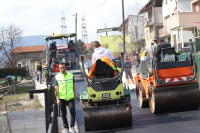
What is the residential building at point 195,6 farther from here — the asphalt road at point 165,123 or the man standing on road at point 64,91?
A: the man standing on road at point 64,91

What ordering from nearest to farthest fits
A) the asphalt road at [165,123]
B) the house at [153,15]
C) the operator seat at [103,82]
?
the asphalt road at [165,123] → the operator seat at [103,82] → the house at [153,15]

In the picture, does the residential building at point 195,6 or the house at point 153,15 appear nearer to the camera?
the residential building at point 195,6

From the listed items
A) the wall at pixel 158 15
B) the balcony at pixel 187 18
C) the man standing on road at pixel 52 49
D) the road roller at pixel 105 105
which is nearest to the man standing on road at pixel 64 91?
the road roller at pixel 105 105

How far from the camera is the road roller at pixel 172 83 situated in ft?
24.4

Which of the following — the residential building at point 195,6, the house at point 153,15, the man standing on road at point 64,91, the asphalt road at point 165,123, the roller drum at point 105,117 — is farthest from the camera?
the house at point 153,15

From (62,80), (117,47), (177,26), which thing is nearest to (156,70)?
(62,80)

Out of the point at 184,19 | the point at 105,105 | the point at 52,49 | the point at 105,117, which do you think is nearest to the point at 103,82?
the point at 105,105

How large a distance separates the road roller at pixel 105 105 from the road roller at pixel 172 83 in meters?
1.27

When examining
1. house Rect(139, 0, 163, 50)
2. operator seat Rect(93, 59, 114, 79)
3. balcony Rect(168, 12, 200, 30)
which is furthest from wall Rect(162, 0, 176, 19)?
operator seat Rect(93, 59, 114, 79)

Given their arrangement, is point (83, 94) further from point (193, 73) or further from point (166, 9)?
point (166, 9)

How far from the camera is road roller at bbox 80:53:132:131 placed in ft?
21.5

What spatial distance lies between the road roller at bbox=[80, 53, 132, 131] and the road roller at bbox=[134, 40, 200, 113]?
Answer: 4.17ft

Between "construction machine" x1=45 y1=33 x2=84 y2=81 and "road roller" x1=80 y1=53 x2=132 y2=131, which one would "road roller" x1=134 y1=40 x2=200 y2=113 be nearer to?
"road roller" x1=80 y1=53 x2=132 y2=131

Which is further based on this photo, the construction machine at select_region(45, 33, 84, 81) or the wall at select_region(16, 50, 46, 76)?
the wall at select_region(16, 50, 46, 76)
